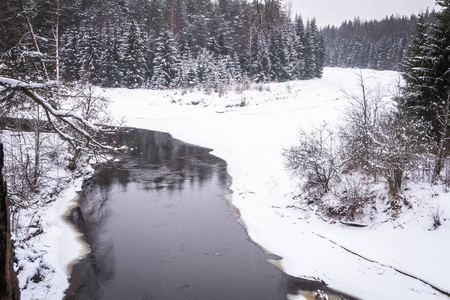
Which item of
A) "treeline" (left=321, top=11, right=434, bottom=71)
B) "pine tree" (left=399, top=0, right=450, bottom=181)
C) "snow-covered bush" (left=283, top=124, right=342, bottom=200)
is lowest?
"snow-covered bush" (left=283, top=124, right=342, bottom=200)

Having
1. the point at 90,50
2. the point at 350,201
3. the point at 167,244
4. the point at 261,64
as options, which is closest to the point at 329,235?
the point at 350,201

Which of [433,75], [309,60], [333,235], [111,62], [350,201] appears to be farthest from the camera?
[309,60]

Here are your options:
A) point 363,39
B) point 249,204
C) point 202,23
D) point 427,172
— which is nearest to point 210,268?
point 249,204

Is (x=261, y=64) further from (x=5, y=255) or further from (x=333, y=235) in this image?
(x=5, y=255)

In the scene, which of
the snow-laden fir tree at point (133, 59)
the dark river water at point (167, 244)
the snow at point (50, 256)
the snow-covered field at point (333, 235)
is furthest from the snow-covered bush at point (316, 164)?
the snow-laden fir tree at point (133, 59)

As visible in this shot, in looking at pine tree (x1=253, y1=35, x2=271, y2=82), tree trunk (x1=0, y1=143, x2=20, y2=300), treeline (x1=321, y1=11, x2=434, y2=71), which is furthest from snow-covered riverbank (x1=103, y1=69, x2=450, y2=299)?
treeline (x1=321, y1=11, x2=434, y2=71)

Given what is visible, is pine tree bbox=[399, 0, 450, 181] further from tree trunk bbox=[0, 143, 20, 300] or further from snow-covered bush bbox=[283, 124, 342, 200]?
tree trunk bbox=[0, 143, 20, 300]

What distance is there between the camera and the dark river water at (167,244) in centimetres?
662

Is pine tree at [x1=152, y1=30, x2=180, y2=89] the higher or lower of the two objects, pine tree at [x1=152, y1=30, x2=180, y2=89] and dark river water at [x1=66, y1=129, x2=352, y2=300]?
the higher

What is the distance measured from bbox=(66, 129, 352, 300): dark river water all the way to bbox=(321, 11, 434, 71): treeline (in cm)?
7101

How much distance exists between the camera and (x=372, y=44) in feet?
265

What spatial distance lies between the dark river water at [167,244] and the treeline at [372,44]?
71012 mm

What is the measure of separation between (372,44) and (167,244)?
88121mm

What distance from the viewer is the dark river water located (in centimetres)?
662
